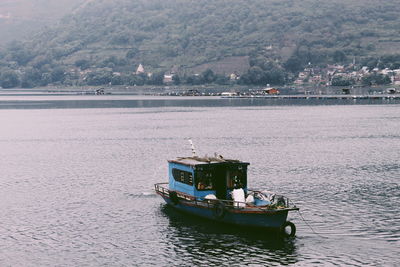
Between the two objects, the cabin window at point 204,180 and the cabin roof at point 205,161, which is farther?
the cabin roof at point 205,161

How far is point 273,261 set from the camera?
49.8 metres

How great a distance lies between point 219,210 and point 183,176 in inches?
327

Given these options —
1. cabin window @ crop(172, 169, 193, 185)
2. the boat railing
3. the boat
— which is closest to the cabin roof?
the boat

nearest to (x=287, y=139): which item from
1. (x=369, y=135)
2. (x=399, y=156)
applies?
(x=369, y=135)

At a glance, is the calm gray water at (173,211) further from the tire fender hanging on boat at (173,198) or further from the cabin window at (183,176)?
the cabin window at (183,176)

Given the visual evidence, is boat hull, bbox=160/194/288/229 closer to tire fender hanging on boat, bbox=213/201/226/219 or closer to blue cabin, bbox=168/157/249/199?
tire fender hanging on boat, bbox=213/201/226/219

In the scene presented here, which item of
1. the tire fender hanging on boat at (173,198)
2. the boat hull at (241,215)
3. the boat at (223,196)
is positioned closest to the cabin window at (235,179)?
the boat at (223,196)

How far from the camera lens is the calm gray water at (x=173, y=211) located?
51.9 m

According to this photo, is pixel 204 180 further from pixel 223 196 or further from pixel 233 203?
pixel 233 203

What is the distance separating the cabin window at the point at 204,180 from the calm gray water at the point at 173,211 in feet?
12.5

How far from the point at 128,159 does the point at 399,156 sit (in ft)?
147

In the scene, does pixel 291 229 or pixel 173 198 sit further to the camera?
pixel 173 198

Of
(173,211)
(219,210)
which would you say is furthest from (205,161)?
(219,210)

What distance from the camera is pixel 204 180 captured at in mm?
62438
